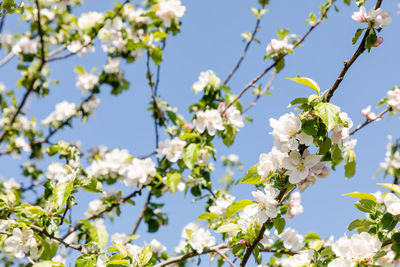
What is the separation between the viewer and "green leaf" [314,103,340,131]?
1.18 m

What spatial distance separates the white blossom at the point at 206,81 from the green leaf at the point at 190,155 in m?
0.71

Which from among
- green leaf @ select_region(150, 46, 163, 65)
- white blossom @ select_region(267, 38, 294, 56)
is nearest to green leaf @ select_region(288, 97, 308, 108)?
white blossom @ select_region(267, 38, 294, 56)

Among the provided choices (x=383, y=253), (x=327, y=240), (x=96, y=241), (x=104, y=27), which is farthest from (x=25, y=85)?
(x=383, y=253)

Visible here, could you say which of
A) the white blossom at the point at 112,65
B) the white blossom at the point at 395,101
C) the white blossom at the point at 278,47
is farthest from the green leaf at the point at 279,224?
the white blossom at the point at 112,65

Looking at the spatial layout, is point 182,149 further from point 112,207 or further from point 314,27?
point 314,27

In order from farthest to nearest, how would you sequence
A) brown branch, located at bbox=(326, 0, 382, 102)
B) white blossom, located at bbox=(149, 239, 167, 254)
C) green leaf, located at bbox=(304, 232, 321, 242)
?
white blossom, located at bbox=(149, 239, 167, 254), green leaf, located at bbox=(304, 232, 321, 242), brown branch, located at bbox=(326, 0, 382, 102)

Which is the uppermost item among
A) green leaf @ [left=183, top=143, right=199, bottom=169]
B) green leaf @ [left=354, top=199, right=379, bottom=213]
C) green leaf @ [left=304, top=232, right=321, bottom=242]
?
green leaf @ [left=183, top=143, right=199, bottom=169]

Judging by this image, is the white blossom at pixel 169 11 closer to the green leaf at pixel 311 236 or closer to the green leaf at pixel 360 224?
the green leaf at pixel 311 236

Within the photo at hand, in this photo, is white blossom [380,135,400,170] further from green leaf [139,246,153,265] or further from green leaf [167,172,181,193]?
green leaf [139,246,153,265]

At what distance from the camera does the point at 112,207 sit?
296cm

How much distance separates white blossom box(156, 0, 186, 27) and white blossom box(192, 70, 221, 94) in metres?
0.54

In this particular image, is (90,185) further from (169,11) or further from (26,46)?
(26,46)

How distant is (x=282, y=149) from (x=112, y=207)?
6.47 ft

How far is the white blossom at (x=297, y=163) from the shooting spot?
4.24ft
